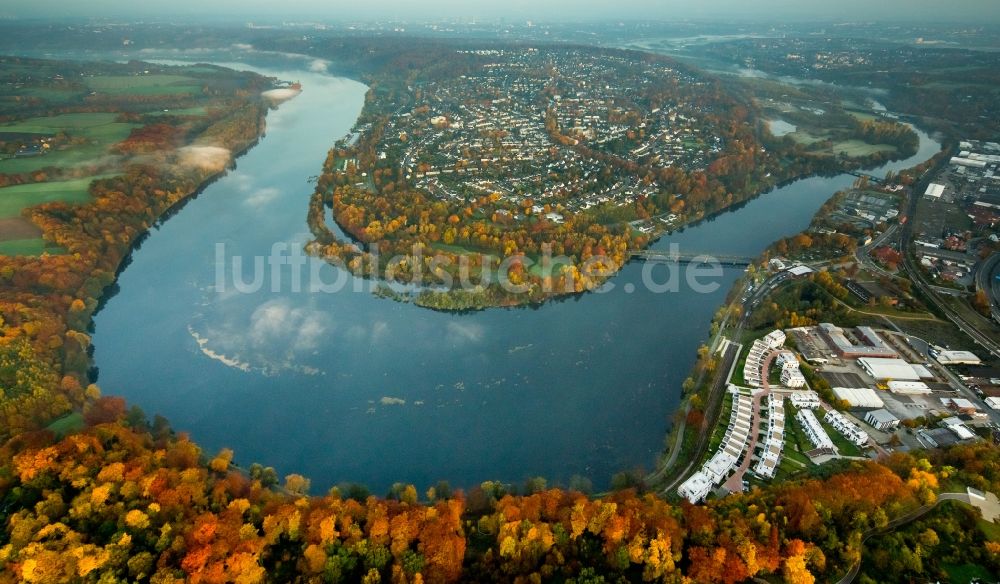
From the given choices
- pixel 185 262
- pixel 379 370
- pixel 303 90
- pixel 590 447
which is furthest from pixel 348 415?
pixel 303 90

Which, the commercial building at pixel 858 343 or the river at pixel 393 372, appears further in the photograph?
the commercial building at pixel 858 343

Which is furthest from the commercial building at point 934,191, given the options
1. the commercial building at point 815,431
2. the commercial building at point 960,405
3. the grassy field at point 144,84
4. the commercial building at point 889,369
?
the grassy field at point 144,84

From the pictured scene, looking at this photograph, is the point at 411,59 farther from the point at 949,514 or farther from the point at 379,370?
the point at 949,514

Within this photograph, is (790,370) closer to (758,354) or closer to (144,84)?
(758,354)

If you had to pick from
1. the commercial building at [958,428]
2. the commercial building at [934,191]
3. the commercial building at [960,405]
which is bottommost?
the commercial building at [958,428]

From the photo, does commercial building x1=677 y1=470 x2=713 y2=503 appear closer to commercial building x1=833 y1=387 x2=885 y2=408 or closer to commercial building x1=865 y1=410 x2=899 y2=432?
commercial building x1=865 y1=410 x2=899 y2=432

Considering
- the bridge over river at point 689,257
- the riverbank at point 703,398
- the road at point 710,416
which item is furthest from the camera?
the bridge over river at point 689,257

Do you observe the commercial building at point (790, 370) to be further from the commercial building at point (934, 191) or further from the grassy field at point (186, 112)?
the grassy field at point (186, 112)
